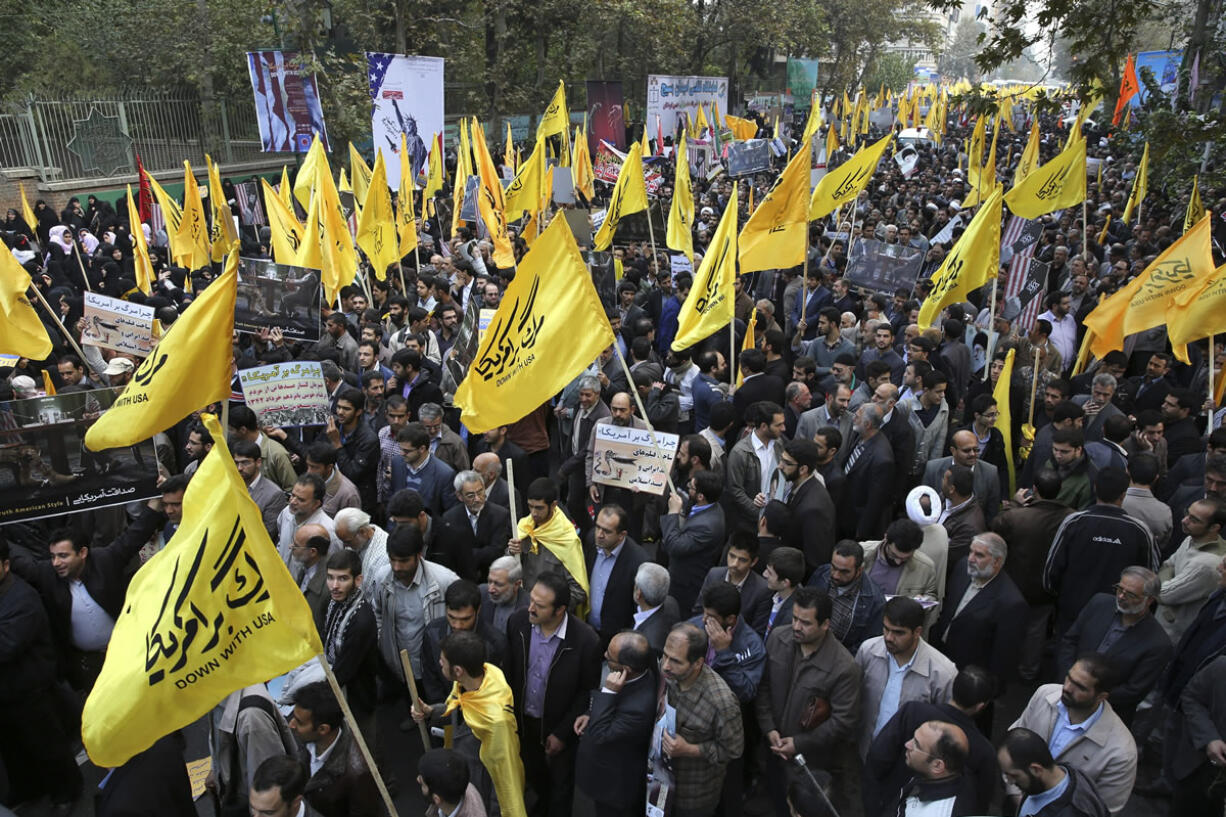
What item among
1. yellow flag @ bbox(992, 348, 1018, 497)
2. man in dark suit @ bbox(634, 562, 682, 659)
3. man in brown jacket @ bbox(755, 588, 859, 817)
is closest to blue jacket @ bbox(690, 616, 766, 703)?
man in brown jacket @ bbox(755, 588, 859, 817)

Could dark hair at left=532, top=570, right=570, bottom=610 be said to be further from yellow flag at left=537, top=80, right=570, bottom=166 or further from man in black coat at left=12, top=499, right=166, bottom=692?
yellow flag at left=537, top=80, right=570, bottom=166

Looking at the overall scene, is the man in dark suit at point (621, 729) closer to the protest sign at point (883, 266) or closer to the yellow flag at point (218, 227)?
the protest sign at point (883, 266)

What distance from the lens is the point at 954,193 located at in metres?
20.5

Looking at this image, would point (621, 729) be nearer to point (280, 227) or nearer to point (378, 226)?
point (280, 227)

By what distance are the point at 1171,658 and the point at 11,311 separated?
7.91m

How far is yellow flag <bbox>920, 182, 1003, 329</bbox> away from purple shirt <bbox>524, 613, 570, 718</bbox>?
18.0 ft

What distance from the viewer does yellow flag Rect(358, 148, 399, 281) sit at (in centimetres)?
1094

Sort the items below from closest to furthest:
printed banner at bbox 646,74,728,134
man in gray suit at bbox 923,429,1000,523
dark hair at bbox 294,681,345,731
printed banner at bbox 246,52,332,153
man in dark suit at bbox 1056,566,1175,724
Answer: dark hair at bbox 294,681,345,731 < man in dark suit at bbox 1056,566,1175,724 < man in gray suit at bbox 923,429,1000,523 < printed banner at bbox 246,52,332,153 < printed banner at bbox 646,74,728,134

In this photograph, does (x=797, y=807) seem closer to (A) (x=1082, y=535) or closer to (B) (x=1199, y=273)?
(A) (x=1082, y=535)

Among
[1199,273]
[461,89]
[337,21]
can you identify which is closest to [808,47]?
[461,89]

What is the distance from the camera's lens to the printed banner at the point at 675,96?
1240 inches

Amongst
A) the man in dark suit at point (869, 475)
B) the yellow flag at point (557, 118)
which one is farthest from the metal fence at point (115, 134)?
the man in dark suit at point (869, 475)

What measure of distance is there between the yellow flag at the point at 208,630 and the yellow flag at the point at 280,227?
23.1 feet

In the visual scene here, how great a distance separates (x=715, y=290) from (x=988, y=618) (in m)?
3.48
